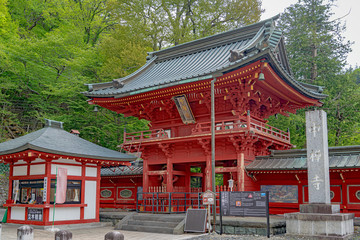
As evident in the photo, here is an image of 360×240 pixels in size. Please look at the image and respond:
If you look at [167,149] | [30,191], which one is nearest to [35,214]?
[30,191]

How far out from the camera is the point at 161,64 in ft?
73.2

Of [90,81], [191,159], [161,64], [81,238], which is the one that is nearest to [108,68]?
[90,81]

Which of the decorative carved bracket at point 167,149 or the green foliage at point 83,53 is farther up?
the green foliage at point 83,53

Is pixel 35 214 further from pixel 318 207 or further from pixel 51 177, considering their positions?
pixel 318 207

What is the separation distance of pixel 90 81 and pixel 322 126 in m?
18.7

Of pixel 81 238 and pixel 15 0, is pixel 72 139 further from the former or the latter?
pixel 15 0

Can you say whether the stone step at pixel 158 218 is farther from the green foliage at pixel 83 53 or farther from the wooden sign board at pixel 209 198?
the green foliage at pixel 83 53

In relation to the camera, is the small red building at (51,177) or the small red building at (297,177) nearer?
the small red building at (297,177)

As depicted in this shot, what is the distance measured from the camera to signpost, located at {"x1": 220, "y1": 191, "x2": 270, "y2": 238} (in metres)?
12.1

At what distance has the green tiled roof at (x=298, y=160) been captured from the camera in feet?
45.6

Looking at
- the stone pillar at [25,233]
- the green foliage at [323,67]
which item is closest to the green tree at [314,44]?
the green foliage at [323,67]

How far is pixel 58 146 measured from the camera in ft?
48.8

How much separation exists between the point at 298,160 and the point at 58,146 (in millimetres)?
10692

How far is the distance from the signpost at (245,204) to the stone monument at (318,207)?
867 millimetres
